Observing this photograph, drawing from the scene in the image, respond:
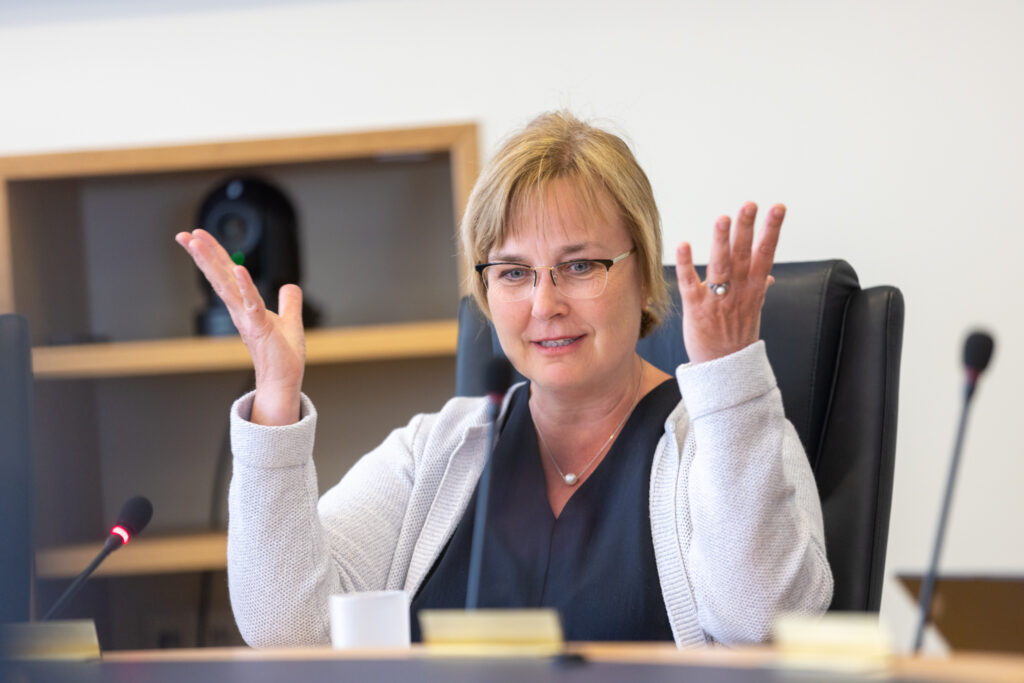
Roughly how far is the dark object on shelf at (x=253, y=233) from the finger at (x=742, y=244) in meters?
1.78

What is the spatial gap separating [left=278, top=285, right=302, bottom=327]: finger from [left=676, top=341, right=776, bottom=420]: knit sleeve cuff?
0.50 m

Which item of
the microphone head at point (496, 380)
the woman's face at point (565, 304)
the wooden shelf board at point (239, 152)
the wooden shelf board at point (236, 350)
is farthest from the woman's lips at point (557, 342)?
the wooden shelf board at point (239, 152)

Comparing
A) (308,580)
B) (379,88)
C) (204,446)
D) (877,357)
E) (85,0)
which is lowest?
(204,446)

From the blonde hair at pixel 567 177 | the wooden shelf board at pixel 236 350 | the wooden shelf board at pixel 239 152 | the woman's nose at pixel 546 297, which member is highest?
the wooden shelf board at pixel 239 152

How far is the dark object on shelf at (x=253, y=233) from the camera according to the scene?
2.72m

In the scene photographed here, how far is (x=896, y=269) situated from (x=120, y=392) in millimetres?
2096

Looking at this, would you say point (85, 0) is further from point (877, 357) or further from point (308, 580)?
point (877, 357)

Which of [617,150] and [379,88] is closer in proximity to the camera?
[617,150]

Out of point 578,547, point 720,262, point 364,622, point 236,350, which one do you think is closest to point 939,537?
point 720,262

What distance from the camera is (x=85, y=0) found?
267cm

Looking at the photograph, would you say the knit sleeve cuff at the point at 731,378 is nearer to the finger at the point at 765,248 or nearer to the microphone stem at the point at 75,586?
the finger at the point at 765,248

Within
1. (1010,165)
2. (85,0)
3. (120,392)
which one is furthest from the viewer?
(120,392)

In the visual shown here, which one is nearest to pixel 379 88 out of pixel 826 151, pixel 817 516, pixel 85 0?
pixel 85 0

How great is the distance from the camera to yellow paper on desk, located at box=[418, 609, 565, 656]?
2.81 ft
